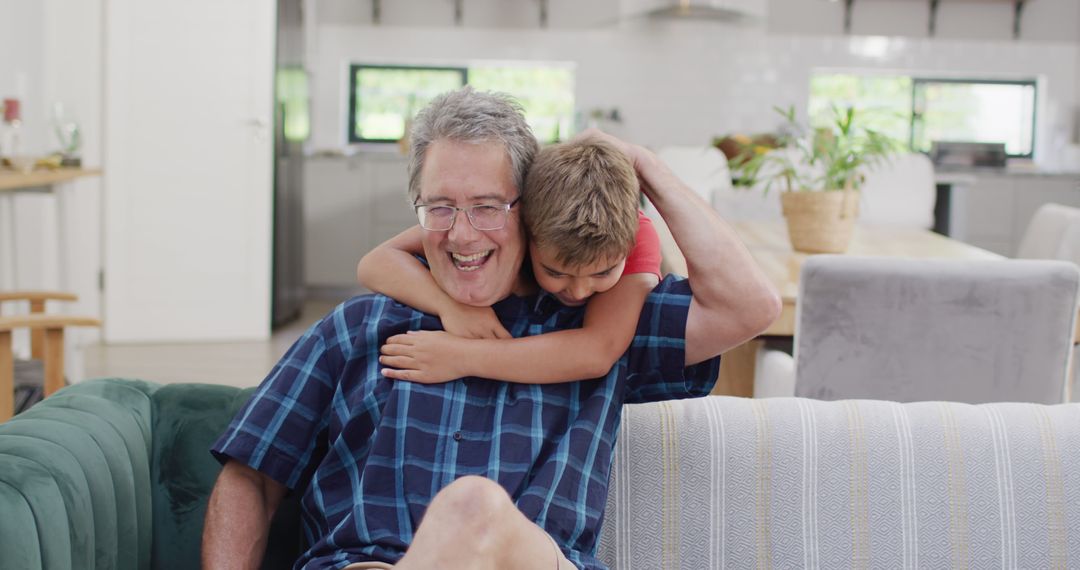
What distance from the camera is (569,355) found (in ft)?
5.13

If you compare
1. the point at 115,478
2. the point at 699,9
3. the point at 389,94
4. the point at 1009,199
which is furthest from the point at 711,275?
the point at 389,94

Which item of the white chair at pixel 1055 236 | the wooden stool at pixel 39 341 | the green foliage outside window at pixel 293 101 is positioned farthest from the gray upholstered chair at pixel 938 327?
the green foliage outside window at pixel 293 101

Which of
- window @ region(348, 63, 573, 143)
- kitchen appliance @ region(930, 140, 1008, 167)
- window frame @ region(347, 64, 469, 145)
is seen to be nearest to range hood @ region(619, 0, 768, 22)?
window @ region(348, 63, 573, 143)

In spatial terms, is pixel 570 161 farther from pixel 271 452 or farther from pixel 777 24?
pixel 777 24

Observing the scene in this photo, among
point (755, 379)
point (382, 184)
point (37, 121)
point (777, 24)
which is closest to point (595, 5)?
point (777, 24)

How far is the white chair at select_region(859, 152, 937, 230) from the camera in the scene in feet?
16.1

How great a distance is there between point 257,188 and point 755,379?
3.49m

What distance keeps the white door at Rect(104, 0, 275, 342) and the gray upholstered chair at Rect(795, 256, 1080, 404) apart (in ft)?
13.1

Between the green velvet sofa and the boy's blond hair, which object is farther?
the boy's blond hair

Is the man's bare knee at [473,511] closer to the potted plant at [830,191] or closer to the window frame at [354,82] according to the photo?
the potted plant at [830,191]

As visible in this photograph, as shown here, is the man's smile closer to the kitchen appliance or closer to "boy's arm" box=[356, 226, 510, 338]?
"boy's arm" box=[356, 226, 510, 338]

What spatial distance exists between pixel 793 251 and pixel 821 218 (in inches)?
7.2

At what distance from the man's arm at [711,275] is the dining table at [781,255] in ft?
2.22

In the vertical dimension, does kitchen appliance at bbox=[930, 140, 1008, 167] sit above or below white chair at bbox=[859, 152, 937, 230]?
above
